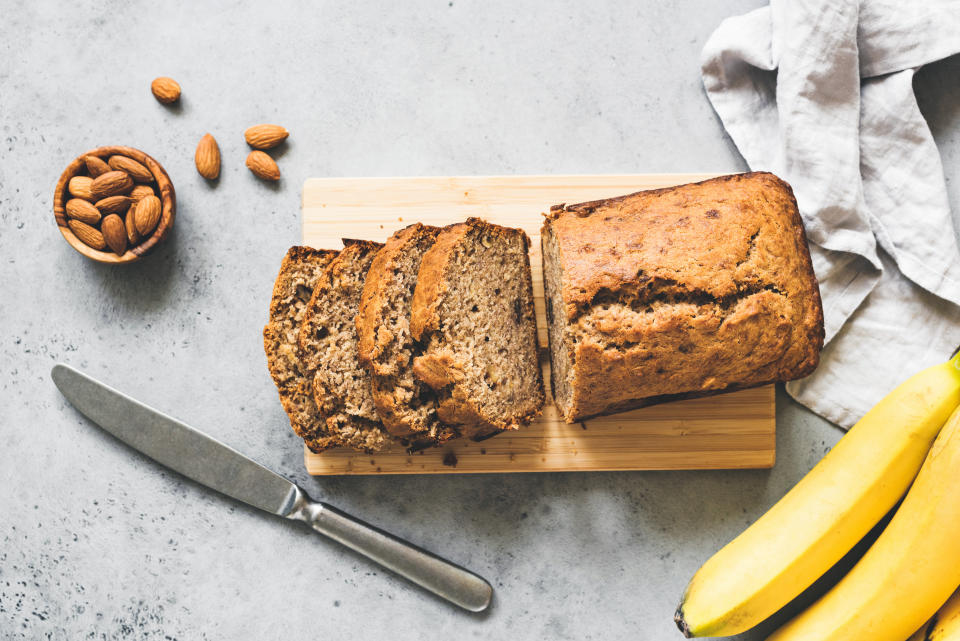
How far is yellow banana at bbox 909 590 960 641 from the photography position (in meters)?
2.03

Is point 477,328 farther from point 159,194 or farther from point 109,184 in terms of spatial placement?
point 109,184

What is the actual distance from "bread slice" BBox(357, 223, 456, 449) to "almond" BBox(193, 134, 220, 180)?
834 millimetres

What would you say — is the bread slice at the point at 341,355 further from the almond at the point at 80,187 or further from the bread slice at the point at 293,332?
the almond at the point at 80,187

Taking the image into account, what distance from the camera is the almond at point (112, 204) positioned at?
2.29 m

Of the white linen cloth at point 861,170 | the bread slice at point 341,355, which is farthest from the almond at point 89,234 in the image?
the white linen cloth at point 861,170

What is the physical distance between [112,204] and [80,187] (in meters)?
0.15

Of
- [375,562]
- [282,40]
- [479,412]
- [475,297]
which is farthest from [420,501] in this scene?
[282,40]

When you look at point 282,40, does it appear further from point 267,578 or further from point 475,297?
point 267,578

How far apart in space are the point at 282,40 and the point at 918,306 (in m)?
2.56

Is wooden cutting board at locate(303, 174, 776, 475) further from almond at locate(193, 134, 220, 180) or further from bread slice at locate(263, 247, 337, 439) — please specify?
almond at locate(193, 134, 220, 180)

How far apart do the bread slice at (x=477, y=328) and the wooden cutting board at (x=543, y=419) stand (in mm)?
157

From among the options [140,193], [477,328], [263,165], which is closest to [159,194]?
[140,193]

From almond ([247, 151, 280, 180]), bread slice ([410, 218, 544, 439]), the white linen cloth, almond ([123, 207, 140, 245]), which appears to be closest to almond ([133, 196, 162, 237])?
almond ([123, 207, 140, 245])

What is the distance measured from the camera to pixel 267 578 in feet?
8.14
